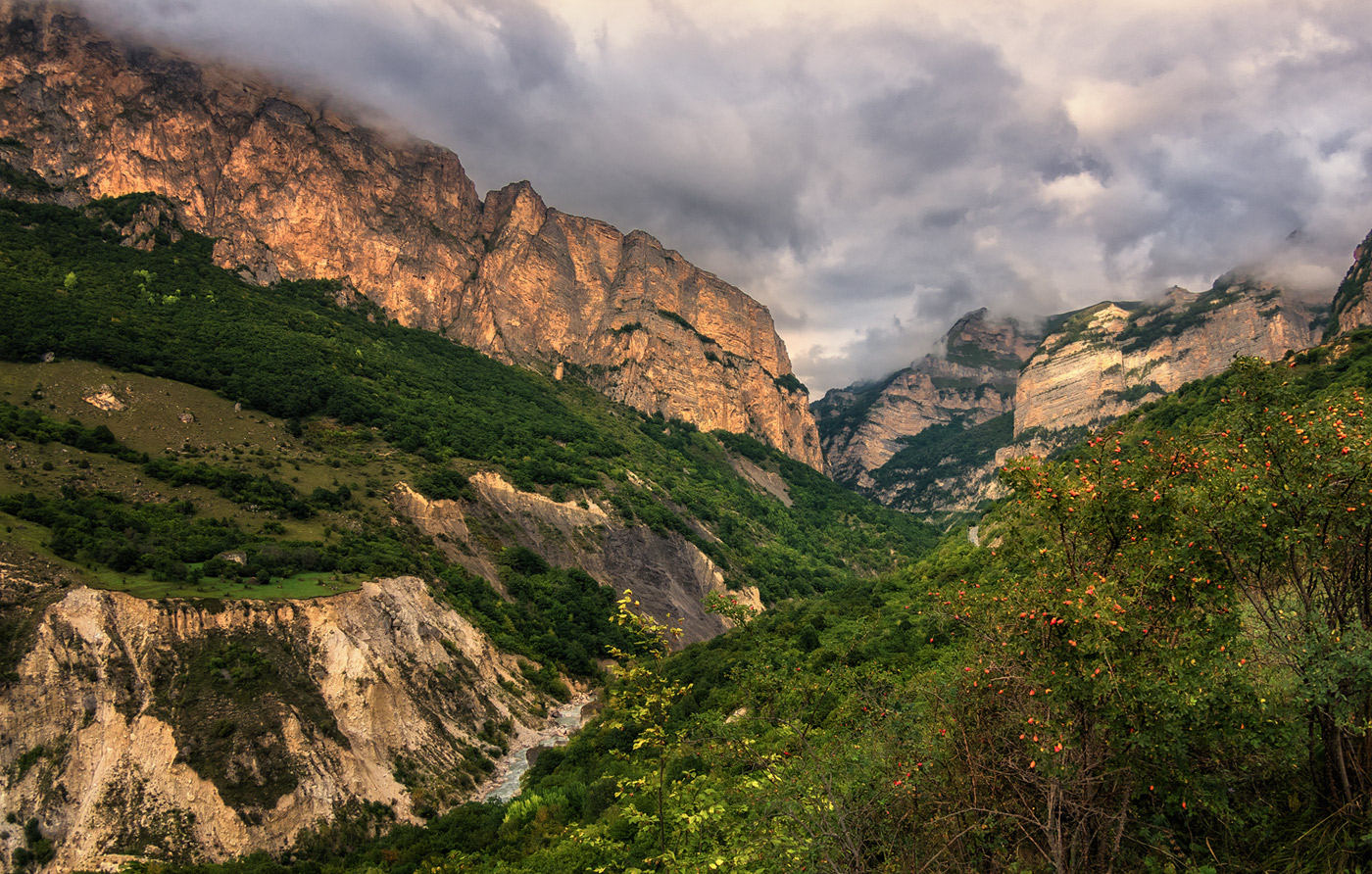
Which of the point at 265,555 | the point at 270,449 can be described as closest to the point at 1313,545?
the point at 265,555

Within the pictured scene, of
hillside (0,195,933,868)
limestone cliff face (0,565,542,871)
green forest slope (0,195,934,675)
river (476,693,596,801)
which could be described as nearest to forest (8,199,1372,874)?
green forest slope (0,195,934,675)

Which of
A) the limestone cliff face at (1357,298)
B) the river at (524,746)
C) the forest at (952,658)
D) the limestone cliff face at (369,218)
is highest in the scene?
the limestone cliff face at (369,218)

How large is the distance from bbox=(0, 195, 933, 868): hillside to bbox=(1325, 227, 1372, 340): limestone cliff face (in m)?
88.7

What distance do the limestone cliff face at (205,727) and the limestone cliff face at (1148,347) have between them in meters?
172

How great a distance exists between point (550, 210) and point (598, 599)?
139544 millimetres

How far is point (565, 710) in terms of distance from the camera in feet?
158

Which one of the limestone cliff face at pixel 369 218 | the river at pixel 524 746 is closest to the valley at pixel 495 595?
the river at pixel 524 746

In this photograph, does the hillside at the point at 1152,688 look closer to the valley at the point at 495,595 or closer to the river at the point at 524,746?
the valley at the point at 495,595

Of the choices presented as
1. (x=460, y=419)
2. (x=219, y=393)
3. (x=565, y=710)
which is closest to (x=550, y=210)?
(x=460, y=419)

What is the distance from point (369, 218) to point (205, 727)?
12684 centimetres

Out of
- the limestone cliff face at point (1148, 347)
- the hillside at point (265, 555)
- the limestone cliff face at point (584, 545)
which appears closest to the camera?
the hillside at point (265, 555)

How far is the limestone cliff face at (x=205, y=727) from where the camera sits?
24.5 m

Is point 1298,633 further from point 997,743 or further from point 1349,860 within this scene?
point 997,743

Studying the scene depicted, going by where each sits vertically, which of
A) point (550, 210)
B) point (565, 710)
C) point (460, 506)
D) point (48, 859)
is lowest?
point (565, 710)
